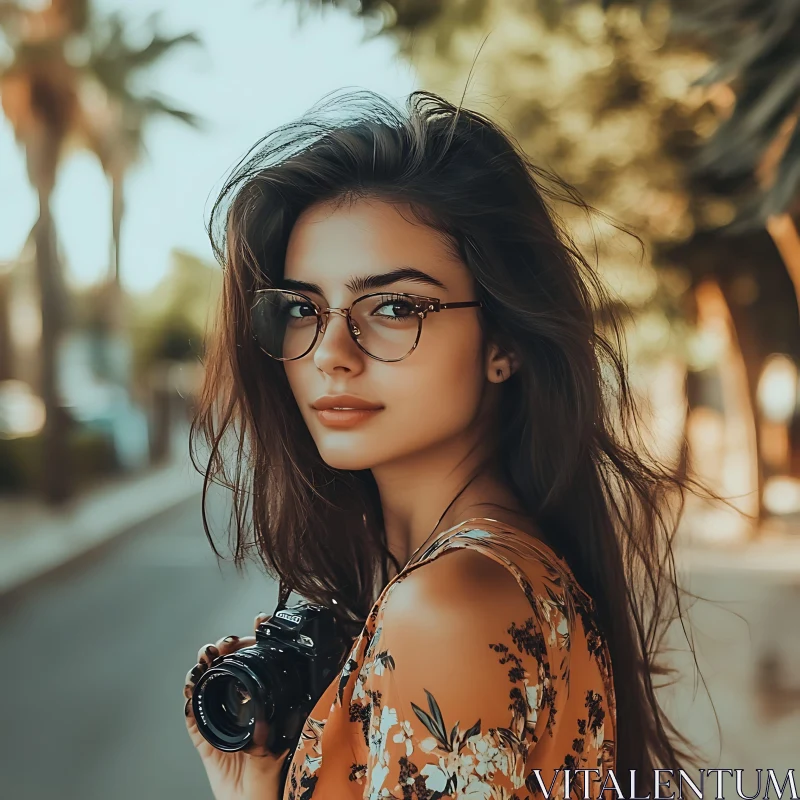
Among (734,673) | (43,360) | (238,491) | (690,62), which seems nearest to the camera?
(238,491)

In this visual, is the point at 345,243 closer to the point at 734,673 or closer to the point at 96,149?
the point at 734,673

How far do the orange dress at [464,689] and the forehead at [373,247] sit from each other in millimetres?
293

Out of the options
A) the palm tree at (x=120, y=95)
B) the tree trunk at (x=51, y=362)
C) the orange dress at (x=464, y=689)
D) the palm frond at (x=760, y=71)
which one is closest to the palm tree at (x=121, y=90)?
the palm tree at (x=120, y=95)

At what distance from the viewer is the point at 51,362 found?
941 cm

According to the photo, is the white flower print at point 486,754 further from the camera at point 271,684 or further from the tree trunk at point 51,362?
the tree trunk at point 51,362

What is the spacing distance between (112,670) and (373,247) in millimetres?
4536

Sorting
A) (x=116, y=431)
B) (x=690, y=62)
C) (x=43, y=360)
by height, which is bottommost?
(x=116, y=431)

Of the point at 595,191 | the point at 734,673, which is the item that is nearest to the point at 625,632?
the point at 734,673

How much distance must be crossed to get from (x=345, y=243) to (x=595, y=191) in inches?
243

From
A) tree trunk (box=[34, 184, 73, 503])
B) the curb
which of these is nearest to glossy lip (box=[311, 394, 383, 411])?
the curb

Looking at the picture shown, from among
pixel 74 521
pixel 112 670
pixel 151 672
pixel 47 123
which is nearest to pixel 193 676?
pixel 151 672

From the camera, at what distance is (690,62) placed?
6.64m

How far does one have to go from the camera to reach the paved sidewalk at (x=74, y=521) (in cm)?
698

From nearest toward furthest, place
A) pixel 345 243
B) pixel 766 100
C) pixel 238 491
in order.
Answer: pixel 345 243 → pixel 238 491 → pixel 766 100
